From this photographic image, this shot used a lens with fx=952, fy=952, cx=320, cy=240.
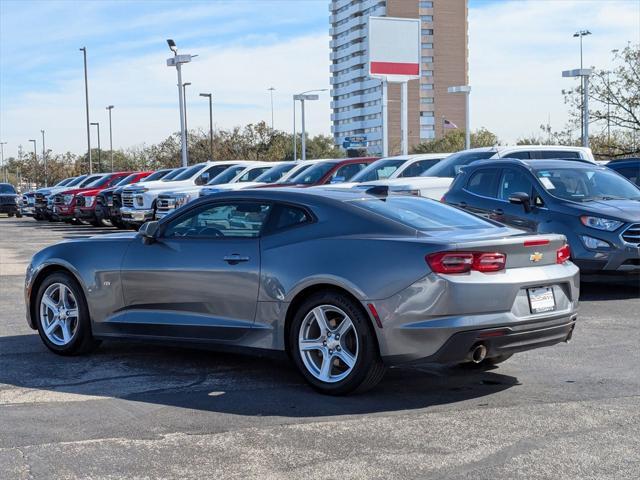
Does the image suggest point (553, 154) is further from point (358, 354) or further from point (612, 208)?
point (358, 354)

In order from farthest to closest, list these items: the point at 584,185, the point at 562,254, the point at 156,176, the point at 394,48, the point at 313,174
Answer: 1. the point at 394,48
2. the point at 156,176
3. the point at 313,174
4. the point at 584,185
5. the point at 562,254

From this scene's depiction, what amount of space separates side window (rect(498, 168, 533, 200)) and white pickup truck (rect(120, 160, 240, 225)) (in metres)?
13.4

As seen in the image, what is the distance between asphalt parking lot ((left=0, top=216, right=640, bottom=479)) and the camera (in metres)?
4.99

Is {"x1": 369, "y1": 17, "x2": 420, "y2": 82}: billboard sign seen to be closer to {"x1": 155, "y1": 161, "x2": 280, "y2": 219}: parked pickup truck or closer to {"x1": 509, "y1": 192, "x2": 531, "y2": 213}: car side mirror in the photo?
{"x1": 155, "y1": 161, "x2": 280, "y2": 219}: parked pickup truck

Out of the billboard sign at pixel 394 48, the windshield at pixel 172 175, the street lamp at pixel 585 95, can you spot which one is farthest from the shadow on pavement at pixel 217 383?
the billboard sign at pixel 394 48

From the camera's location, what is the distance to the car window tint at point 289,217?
273 inches

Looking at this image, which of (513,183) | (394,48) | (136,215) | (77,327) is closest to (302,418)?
(77,327)

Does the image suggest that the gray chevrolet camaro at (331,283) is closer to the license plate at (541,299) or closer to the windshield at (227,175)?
the license plate at (541,299)

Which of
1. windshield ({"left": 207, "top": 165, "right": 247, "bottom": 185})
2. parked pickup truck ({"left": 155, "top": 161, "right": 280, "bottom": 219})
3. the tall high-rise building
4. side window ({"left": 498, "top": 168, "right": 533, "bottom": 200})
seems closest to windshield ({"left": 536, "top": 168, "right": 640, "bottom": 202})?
side window ({"left": 498, "top": 168, "right": 533, "bottom": 200})

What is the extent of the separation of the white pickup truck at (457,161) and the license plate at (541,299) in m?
9.55

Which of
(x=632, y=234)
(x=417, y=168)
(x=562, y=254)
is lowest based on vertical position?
(x=632, y=234)

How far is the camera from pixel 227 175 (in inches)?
1003

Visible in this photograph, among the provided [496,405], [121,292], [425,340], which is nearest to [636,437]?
[496,405]

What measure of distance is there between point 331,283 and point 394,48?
40.1 meters
